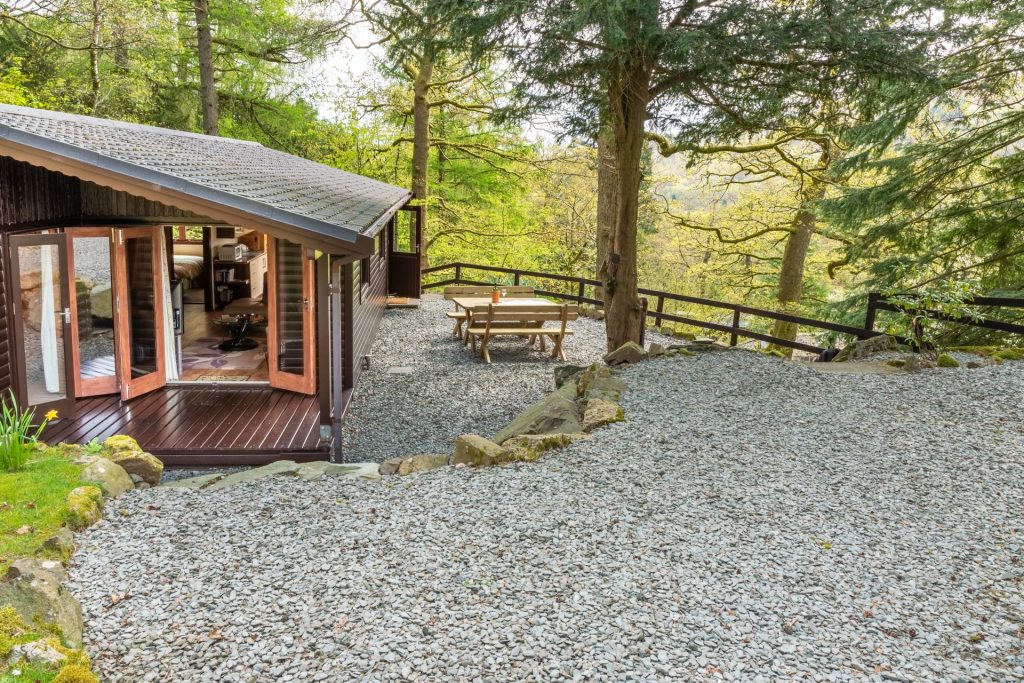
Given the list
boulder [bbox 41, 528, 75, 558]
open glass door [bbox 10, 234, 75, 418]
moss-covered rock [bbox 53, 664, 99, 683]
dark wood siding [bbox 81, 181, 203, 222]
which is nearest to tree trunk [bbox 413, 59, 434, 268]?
dark wood siding [bbox 81, 181, 203, 222]

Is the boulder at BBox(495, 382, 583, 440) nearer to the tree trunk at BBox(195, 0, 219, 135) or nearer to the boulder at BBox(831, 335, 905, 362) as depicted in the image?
the boulder at BBox(831, 335, 905, 362)

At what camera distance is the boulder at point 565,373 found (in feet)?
29.8

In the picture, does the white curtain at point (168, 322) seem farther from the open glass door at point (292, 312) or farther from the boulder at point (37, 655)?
the boulder at point (37, 655)

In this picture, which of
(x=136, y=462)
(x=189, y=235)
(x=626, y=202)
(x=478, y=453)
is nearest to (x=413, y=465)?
(x=478, y=453)

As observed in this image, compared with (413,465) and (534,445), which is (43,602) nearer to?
(413,465)

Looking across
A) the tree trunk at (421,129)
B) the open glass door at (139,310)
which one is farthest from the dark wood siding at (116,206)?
the tree trunk at (421,129)

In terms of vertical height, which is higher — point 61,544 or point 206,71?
point 206,71

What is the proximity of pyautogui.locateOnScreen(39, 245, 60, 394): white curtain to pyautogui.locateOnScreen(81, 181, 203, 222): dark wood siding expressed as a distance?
1112 mm

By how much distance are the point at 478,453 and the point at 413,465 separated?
1.74 ft

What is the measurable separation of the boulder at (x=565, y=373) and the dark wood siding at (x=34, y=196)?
586 cm

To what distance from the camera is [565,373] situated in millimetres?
9195

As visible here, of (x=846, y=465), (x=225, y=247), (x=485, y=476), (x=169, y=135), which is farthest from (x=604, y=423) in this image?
(x=225, y=247)

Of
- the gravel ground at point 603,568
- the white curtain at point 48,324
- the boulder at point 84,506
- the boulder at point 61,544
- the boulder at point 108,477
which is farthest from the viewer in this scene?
the white curtain at point 48,324

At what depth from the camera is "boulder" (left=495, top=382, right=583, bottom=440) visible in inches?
255
